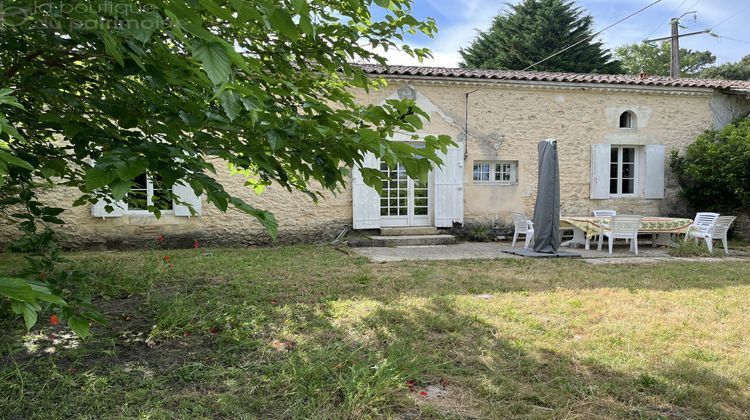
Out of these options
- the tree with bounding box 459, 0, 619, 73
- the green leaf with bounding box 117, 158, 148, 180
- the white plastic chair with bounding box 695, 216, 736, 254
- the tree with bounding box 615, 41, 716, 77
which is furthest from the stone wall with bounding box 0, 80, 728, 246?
the tree with bounding box 615, 41, 716, 77

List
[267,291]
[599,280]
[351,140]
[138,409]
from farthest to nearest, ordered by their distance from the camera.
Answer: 1. [599,280]
2. [267,291]
3. [138,409]
4. [351,140]

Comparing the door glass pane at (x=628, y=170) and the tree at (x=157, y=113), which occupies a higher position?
the door glass pane at (x=628, y=170)

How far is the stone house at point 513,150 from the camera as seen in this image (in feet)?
30.3

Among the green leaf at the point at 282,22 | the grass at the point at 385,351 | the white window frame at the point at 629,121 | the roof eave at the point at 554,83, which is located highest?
the roof eave at the point at 554,83

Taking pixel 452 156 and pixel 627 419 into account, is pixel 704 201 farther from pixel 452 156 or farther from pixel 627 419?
pixel 627 419

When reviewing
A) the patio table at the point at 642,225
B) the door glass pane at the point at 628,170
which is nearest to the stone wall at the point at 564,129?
the door glass pane at the point at 628,170

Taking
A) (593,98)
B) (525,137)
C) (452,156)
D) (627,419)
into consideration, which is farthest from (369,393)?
(593,98)

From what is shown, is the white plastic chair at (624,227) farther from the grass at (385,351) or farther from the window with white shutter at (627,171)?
the grass at (385,351)

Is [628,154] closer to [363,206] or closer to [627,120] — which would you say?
[627,120]

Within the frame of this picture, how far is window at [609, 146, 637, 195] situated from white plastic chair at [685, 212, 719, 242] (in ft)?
6.19

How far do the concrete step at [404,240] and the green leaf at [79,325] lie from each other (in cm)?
711

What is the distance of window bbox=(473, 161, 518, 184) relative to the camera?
10094 millimetres

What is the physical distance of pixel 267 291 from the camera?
15.5 feet

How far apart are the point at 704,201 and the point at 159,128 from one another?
11.8m
